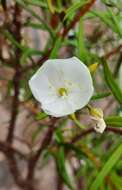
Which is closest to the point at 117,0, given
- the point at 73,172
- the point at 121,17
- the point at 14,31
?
the point at 121,17

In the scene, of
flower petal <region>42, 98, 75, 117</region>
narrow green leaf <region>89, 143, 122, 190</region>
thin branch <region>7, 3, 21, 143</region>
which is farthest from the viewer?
thin branch <region>7, 3, 21, 143</region>

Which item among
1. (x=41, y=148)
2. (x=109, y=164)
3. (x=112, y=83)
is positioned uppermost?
(x=112, y=83)

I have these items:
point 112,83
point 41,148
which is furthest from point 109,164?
point 41,148

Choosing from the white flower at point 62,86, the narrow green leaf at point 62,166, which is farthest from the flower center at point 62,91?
the narrow green leaf at point 62,166

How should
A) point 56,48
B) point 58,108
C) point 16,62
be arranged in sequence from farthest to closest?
point 16,62 < point 56,48 < point 58,108

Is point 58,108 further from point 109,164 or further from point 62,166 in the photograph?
point 62,166

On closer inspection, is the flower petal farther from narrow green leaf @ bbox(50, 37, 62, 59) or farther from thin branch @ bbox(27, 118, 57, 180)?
thin branch @ bbox(27, 118, 57, 180)

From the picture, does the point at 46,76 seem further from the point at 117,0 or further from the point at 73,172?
the point at 73,172

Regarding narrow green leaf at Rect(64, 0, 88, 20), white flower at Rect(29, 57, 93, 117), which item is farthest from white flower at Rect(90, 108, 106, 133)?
narrow green leaf at Rect(64, 0, 88, 20)

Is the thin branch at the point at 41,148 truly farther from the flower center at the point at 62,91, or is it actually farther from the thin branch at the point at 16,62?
the flower center at the point at 62,91
